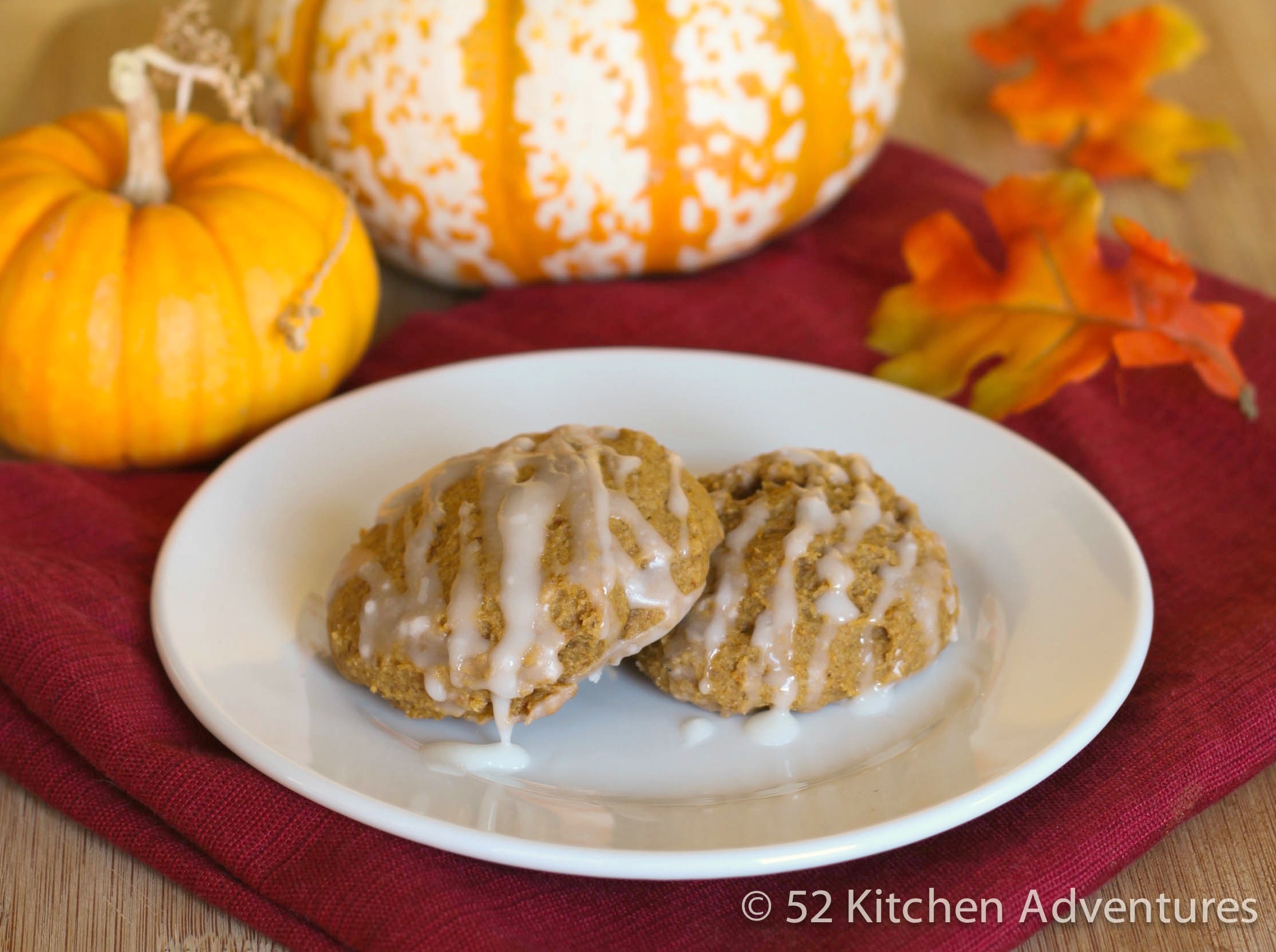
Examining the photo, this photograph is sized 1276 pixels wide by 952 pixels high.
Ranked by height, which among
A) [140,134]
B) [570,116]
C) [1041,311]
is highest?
[140,134]

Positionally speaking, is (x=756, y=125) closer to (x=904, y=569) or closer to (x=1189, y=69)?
(x=904, y=569)

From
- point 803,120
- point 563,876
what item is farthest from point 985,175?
point 563,876

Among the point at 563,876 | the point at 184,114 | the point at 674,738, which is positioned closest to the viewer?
the point at 563,876

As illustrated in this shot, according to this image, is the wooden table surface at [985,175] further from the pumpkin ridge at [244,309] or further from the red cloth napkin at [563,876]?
the pumpkin ridge at [244,309]

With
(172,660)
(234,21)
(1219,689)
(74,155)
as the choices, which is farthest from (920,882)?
(234,21)

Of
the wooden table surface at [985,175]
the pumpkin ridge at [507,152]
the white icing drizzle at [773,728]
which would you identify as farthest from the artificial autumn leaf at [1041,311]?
the white icing drizzle at [773,728]

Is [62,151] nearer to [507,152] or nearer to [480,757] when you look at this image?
[507,152]
